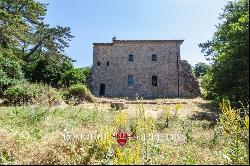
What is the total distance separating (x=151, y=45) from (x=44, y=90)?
16.8m

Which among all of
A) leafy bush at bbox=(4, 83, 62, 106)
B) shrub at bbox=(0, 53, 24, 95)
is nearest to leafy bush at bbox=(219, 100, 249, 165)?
leafy bush at bbox=(4, 83, 62, 106)

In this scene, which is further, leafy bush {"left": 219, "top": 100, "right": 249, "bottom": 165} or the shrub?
the shrub

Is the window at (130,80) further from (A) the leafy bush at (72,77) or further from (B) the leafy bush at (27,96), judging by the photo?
(B) the leafy bush at (27,96)

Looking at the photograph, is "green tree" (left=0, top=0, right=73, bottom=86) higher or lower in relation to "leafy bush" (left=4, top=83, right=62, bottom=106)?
higher

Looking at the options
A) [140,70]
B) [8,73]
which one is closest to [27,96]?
[8,73]

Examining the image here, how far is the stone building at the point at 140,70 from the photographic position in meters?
A: 37.5

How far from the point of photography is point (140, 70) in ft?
125

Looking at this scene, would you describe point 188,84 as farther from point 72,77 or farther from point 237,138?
point 237,138

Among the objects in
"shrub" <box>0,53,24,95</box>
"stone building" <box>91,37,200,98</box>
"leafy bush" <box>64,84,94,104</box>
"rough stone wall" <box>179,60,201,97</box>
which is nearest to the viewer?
"shrub" <box>0,53,24,95</box>

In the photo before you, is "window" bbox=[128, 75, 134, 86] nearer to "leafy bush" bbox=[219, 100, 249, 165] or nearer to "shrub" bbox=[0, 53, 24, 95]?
"shrub" bbox=[0, 53, 24, 95]

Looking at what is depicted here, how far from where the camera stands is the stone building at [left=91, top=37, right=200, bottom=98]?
123 feet

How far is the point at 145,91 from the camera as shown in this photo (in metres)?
37.6

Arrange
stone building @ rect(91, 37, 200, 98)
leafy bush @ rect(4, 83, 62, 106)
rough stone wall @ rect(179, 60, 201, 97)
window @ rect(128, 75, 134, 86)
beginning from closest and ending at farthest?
leafy bush @ rect(4, 83, 62, 106)
rough stone wall @ rect(179, 60, 201, 97)
stone building @ rect(91, 37, 200, 98)
window @ rect(128, 75, 134, 86)

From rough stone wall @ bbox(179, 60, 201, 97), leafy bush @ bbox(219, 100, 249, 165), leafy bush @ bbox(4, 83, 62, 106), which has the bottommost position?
leafy bush @ bbox(219, 100, 249, 165)
